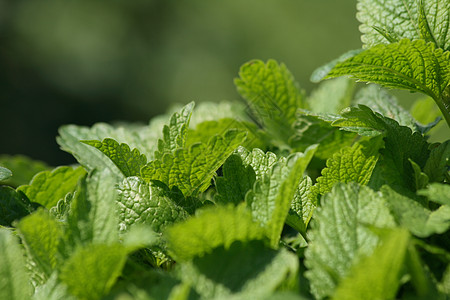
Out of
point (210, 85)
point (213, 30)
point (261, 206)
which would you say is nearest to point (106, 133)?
point (261, 206)

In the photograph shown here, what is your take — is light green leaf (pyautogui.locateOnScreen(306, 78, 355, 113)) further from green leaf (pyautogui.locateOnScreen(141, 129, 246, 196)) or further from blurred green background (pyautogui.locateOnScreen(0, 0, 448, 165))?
blurred green background (pyautogui.locateOnScreen(0, 0, 448, 165))

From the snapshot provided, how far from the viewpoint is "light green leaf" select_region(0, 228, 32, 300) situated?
1.63 feet

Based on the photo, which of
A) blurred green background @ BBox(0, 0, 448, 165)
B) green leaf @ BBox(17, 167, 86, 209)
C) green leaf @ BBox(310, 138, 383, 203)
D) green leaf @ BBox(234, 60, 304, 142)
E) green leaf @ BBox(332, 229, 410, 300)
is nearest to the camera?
green leaf @ BBox(332, 229, 410, 300)

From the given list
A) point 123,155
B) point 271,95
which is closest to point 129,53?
point 271,95

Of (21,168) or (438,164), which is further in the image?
(21,168)

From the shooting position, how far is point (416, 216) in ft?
1.74

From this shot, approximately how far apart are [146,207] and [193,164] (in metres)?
0.08

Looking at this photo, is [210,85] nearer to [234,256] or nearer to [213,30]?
[213,30]

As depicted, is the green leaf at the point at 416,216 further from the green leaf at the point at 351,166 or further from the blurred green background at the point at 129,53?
the blurred green background at the point at 129,53

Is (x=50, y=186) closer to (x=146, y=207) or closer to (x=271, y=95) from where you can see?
(x=146, y=207)

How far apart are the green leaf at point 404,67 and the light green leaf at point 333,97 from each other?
1.12 ft

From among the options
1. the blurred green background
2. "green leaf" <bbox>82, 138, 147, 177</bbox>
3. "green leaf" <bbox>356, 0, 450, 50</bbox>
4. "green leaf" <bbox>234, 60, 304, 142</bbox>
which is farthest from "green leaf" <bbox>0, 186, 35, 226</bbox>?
the blurred green background

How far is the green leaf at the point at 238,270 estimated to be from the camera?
0.48m

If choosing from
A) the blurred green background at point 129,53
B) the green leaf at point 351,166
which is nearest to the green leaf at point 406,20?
the green leaf at point 351,166
